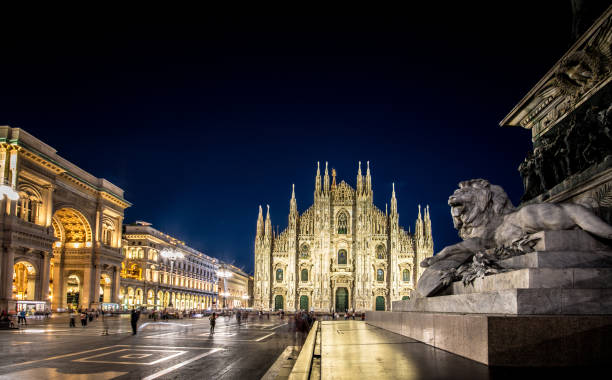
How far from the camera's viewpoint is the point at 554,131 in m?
7.59

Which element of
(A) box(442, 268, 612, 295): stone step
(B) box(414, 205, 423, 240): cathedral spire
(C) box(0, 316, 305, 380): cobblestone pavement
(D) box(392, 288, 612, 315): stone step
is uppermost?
(B) box(414, 205, 423, 240): cathedral spire

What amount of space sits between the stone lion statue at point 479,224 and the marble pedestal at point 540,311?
18.7 inches

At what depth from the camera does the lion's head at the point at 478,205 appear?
6.22 meters

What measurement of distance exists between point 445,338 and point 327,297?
170 ft

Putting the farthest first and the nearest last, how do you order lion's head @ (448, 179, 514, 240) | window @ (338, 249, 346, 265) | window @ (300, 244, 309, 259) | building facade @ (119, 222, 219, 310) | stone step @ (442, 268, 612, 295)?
window @ (300, 244, 309, 259)
window @ (338, 249, 346, 265)
building facade @ (119, 222, 219, 310)
lion's head @ (448, 179, 514, 240)
stone step @ (442, 268, 612, 295)

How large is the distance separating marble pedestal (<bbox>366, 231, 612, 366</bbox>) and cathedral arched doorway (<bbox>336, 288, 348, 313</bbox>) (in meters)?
52.0

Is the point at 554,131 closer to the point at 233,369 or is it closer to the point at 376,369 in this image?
the point at 376,369

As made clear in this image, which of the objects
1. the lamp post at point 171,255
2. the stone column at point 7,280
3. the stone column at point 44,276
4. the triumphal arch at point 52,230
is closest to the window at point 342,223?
the lamp post at point 171,255

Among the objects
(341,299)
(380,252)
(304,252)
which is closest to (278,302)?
(304,252)

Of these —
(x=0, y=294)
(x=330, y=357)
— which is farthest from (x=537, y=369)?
(x=0, y=294)

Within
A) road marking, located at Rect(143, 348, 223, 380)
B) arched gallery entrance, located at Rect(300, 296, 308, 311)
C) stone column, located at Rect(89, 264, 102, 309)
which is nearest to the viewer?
road marking, located at Rect(143, 348, 223, 380)

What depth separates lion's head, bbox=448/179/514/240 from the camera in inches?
245

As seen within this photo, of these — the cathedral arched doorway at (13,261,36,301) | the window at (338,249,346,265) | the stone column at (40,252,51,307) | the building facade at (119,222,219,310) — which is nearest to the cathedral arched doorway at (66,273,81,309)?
the cathedral arched doorway at (13,261,36,301)

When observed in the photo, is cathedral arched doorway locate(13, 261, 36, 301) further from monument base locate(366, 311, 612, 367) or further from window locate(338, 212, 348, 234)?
monument base locate(366, 311, 612, 367)
